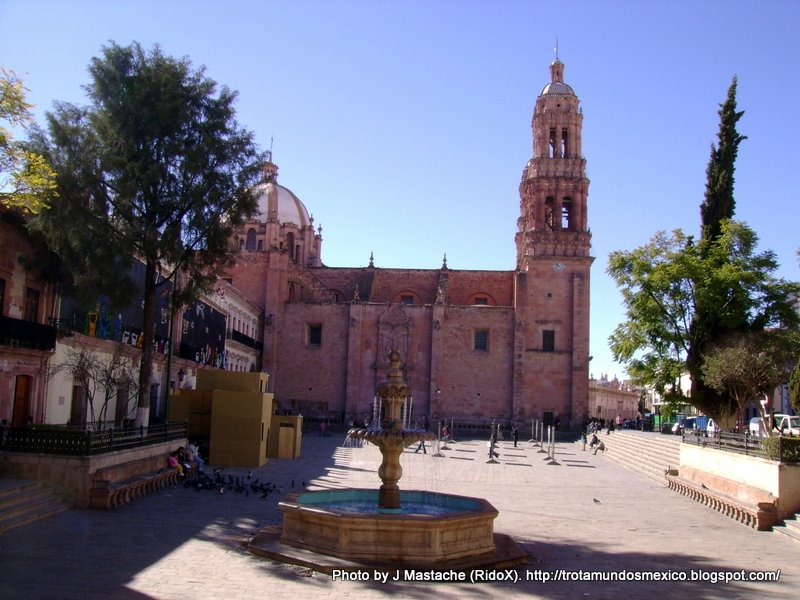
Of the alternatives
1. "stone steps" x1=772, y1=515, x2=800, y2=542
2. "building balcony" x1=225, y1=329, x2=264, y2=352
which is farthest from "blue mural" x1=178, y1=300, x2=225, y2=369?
"stone steps" x1=772, y1=515, x2=800, y2=542

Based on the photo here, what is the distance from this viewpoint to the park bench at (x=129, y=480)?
13234 millimetres

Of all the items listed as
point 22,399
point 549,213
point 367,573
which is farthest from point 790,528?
point 549,213

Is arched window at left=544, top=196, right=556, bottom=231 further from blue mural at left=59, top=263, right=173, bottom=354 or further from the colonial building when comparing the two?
the colonial building

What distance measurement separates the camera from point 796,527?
13148mm

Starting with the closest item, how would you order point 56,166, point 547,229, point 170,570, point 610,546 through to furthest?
point 170,570
point 610,546
point 56,166
point 547,229

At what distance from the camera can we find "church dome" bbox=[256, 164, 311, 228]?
5325 cm

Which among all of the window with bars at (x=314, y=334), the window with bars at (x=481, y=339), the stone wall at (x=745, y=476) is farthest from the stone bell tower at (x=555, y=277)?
the stone wall at (x=745, y=476)

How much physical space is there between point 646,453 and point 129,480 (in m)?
19.5

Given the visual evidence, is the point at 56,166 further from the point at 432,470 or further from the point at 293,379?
the point at 293,379

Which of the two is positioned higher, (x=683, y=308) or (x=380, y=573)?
(x=683, y=308)

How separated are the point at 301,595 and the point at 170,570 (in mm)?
1860

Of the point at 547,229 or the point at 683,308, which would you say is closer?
the point at 683,308

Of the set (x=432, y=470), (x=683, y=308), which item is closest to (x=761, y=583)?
(x=432, y=470)

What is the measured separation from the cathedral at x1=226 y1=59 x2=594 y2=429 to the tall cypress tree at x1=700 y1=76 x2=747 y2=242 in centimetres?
1903
